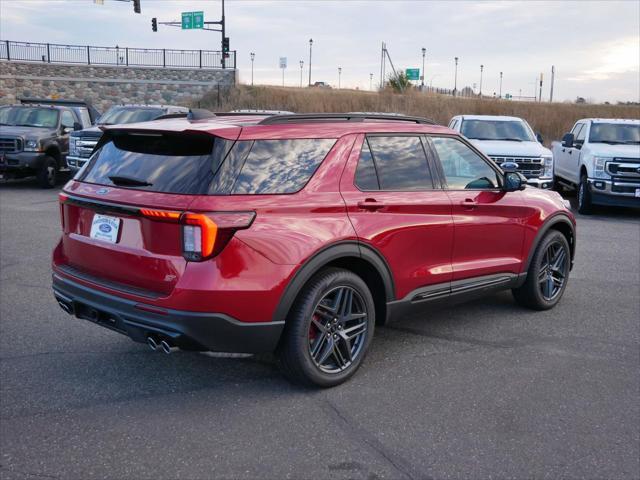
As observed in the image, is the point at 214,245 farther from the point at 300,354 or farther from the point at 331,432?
the point at 331,432

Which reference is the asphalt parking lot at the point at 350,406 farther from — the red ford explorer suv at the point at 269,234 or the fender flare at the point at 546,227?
the fender flare at the point at 546,227

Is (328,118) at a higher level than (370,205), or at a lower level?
higher

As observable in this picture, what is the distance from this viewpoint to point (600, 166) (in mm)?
13500

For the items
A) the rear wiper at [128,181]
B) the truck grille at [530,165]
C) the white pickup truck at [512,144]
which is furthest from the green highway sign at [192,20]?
the rear wiper at [128,181]

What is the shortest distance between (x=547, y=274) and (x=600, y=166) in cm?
799

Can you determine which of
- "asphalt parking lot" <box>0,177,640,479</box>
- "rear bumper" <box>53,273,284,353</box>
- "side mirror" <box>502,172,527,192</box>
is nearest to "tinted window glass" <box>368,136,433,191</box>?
"side mirror" <box>502,172,527,192</box>

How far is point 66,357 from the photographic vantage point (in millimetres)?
5016

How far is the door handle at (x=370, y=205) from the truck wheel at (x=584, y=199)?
10442 mm

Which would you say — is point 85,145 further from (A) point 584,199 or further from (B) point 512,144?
(A) point 584,199

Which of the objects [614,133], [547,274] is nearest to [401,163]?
[547,274]

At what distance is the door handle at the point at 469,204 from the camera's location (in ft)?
17.7

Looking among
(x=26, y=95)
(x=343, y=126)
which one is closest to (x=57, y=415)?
(x=343, y=126)

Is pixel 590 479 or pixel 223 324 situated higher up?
pixel 223 324

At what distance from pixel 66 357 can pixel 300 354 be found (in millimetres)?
1899
